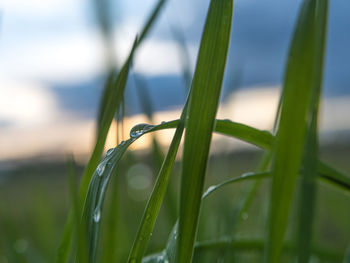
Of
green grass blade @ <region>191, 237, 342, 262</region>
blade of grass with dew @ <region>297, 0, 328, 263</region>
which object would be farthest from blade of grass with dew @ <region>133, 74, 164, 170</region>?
blade of grass with dew @ <region>297, 0, 328, 263</region>

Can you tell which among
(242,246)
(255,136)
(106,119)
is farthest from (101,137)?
(242,246)

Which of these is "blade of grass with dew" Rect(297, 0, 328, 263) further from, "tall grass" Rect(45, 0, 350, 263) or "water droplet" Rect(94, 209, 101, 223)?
"water droplet" Rect(94, 209, 101, 223)

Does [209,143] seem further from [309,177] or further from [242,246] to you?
[242,246]

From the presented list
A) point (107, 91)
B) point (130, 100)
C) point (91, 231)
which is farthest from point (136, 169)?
point (91, 231)

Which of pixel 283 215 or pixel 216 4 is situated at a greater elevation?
pixel 216 4

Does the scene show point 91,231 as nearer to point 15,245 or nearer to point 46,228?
point 15,245
